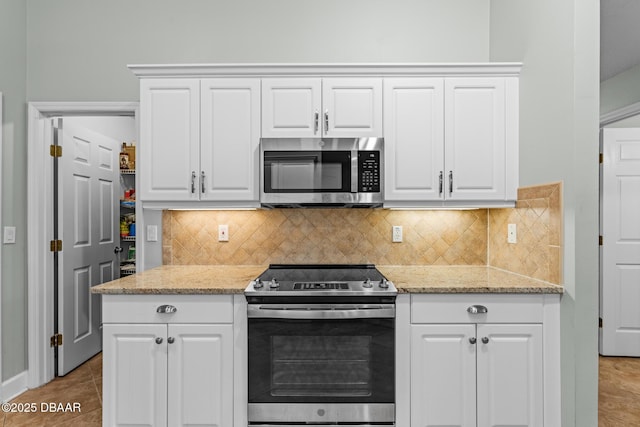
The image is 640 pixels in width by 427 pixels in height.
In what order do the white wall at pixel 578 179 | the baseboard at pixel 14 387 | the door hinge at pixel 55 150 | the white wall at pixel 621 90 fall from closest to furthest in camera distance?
1. the white wall at pixel 578 179
2. the baseboard at pixel 14 387
3. the door hinge at pixel 55 150
4. the white wall at pixel 621 90

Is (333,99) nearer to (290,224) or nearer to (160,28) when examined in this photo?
(290,224)

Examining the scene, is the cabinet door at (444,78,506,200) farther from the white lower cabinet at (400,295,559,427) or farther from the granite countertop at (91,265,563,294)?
the white lower cabinet at (400,295,559,427)

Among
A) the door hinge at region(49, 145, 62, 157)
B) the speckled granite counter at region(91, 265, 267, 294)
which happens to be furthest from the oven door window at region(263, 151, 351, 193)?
the door hinge at region(49, 145, 62, 157)

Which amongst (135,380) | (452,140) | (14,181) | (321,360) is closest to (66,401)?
(135,380)

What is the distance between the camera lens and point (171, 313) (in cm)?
201

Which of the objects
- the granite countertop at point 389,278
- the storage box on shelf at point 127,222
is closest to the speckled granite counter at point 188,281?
the granite countertop at point 389,278

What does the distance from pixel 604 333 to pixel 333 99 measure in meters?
3.36

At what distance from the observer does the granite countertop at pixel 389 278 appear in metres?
1.98

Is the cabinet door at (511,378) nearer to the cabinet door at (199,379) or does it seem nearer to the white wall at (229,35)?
the cabinet door at (199,379)

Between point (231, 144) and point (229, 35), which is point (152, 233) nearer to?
point (231, 144)

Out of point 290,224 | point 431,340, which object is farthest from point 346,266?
point 431,340

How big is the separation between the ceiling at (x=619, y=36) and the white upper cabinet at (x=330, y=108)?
191 cm

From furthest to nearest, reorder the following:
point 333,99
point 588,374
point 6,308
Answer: point 6,308 → point 333,99 → point 588,374

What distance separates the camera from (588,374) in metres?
1.88
